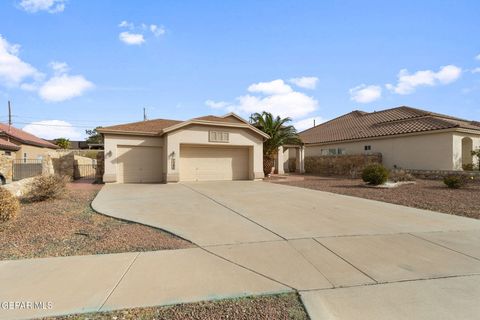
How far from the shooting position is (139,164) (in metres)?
18.5

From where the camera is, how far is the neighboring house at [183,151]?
58.2 ft

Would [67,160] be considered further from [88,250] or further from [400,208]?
[400,208]

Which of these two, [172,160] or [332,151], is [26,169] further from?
[332,151]

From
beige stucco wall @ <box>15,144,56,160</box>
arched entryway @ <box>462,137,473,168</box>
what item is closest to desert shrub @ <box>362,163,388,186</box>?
arched entryway @ <box>462,137,473,168</box>

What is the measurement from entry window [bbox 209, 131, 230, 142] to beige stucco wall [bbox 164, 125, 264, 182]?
0.21 metres

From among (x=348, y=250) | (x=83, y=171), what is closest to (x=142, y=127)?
(x=83, y=171)

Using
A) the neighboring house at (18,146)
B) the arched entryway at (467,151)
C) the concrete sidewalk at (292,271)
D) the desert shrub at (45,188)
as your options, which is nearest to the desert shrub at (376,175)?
the concrete sidewalk at (292,271)

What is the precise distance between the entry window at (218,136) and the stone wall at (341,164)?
11081 mm

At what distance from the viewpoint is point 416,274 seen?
4.12m

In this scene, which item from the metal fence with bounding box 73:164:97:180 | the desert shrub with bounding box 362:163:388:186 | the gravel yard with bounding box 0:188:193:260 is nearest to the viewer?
the gravel yard with bounding box 0:188:193:260

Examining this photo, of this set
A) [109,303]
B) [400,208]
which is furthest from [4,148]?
[400,208]

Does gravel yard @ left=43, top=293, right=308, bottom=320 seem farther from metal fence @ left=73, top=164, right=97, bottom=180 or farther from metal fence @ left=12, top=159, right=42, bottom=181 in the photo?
metal fence @ left=73, top=164, right=97, bottom=180

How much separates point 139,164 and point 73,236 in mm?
13083

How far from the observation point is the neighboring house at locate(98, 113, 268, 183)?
58.2ft
